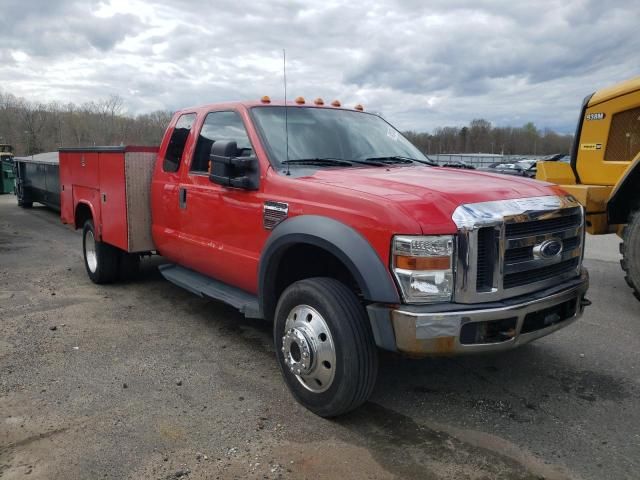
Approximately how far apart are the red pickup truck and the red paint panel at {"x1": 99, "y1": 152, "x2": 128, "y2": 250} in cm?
85

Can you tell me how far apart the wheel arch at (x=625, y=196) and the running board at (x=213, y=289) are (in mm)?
4010

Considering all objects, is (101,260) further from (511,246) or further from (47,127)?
(47,127)

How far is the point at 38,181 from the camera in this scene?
1502 cm

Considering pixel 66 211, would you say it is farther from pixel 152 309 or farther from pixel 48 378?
pixel 48 378

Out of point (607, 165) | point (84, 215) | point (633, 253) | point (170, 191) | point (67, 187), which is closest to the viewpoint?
point (170, 191)

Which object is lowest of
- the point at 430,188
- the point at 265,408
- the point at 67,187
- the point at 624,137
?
the point at 265,408

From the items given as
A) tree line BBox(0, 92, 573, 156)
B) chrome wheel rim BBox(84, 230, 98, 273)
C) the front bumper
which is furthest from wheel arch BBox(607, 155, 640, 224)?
tree line BBox(0, 92, 573, 156)

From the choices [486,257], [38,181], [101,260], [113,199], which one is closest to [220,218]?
[113,199]

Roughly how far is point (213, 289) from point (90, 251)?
2949 millimetres

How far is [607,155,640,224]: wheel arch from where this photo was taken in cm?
554

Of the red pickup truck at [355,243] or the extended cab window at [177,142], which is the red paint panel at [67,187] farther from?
the red pickup truck at [355,243]

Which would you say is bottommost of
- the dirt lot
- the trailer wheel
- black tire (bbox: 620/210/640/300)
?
the dirt lot

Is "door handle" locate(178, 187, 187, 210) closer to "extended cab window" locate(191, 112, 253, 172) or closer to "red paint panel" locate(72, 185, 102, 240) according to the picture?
"extended cab window" locate(191, 112, 253, 172)

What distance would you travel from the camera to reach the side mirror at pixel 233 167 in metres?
3.94
